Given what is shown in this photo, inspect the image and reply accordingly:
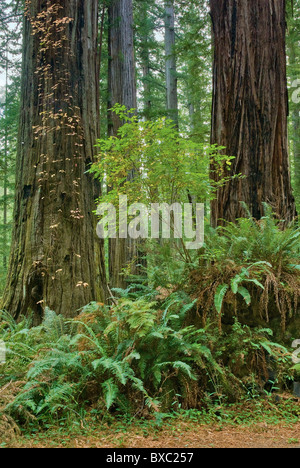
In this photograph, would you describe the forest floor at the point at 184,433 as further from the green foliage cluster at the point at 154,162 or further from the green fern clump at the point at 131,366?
the green foliage cluster at the point at 154,162

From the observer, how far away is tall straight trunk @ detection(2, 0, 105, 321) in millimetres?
4621

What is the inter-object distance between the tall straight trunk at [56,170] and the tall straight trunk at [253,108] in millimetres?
2161

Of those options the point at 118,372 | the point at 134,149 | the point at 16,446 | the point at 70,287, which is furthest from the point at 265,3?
the point at 16,446

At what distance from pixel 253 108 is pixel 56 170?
10.6 ft

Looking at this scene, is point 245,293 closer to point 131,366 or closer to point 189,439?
point 131,366

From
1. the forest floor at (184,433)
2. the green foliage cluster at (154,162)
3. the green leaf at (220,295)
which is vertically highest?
the green foliage cluster at (154,162)

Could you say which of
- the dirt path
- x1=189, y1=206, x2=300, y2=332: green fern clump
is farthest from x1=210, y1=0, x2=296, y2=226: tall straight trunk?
the dirt path

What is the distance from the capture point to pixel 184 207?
4.66 m

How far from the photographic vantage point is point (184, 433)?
256 cm

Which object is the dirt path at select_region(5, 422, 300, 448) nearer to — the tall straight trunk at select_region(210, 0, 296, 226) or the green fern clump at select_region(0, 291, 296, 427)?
the green fern clump at select_region(0, 291, 296, 427)

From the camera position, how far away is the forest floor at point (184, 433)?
240 cm

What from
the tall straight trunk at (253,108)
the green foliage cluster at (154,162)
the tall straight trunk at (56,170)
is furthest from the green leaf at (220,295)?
the tall straight trunk at (253,108)

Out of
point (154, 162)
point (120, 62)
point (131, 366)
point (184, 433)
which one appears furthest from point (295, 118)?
point (184, 433)

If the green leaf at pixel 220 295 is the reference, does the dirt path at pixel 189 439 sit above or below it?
below
